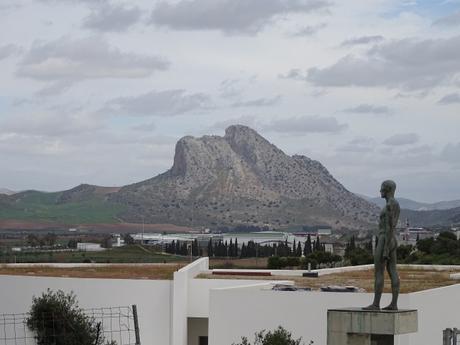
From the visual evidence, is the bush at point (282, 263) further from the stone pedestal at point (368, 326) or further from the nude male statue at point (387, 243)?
the stone pedestal at point (368, 326)

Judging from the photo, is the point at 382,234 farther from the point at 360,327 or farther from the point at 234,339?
the point at 234,339

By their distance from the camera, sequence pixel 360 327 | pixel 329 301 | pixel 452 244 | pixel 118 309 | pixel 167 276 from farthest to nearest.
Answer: pixel 452 244 < pixel 167 276 < pixel 118 309 < pixel 329 301 < pixel 360 327

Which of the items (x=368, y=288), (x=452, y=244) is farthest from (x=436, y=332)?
(x=452, y=244)

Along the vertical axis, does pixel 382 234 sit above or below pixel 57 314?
above

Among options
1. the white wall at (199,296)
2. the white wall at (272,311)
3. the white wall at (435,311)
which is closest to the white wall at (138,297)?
the white wall at (199,296)

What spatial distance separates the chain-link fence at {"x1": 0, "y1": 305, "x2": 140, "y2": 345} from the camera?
3581 centimetres

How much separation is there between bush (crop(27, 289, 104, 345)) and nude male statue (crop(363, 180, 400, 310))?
16.6m

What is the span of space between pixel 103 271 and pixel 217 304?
42.1 ft

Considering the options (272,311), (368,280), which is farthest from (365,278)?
(272,311)

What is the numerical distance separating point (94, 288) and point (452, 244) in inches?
1595

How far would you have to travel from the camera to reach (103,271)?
47000 millimetres

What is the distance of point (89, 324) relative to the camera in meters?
36.0

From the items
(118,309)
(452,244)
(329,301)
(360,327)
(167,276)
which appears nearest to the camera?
(360,327)

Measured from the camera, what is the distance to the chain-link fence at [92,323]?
3581 centimetres
